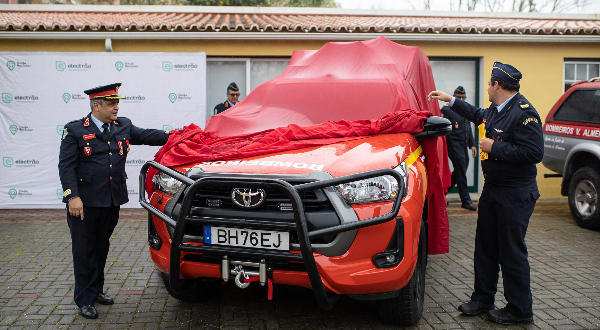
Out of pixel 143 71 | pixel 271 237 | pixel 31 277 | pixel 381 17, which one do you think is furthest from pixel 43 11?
pixel 271 237

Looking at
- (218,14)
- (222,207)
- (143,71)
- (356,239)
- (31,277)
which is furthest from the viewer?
(218,14)

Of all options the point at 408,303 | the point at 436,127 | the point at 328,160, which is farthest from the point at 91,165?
the point at 436,127

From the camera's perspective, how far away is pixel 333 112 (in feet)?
14.5

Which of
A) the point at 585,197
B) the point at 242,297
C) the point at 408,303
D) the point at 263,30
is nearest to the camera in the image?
the point at 408,303

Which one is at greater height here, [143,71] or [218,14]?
[218,14]

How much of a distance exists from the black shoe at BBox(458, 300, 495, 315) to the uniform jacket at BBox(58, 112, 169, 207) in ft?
9.39

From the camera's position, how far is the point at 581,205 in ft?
23.7

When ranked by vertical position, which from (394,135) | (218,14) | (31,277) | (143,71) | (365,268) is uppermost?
(218,14)

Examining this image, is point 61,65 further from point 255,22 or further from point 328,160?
point 328,160

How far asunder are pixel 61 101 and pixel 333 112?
19.6 ft

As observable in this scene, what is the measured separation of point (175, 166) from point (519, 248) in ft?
8.44

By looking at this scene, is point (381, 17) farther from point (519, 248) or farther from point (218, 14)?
point (519, 248)

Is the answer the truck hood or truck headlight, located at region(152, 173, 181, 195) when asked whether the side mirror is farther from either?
truck headlight, located at region(152, 173, 181, 195)

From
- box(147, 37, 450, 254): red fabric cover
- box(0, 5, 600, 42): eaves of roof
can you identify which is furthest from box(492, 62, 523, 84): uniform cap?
box(0, 5, 600, 42): eaves of roof
